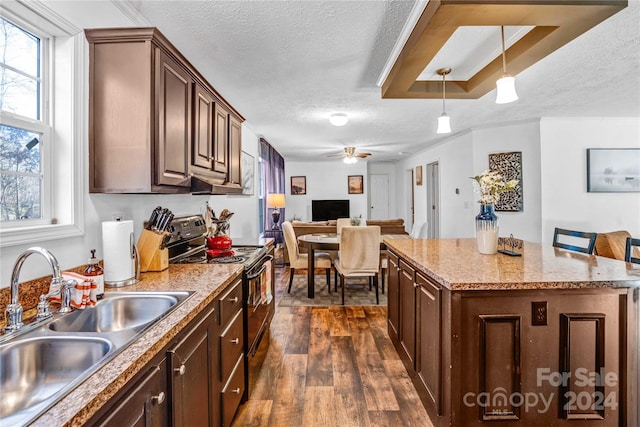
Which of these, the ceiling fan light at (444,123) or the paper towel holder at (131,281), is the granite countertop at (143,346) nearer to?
the paper towel holder at (131,281)

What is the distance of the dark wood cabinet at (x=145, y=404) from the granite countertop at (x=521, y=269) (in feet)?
4.18

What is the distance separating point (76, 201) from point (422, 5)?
2.12 meters

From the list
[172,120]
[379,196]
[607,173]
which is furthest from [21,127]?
[379,196]

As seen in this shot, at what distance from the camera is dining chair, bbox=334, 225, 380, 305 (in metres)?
3.75

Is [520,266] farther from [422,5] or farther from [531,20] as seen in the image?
[422,5]

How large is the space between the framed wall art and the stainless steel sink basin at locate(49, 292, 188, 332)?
484 cm

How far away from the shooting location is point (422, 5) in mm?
1848

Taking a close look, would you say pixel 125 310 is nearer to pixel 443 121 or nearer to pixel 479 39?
pixel 443 121

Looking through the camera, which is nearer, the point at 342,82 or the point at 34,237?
the point at 34,237

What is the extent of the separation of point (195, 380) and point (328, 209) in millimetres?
7696

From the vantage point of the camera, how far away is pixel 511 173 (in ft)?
15.9

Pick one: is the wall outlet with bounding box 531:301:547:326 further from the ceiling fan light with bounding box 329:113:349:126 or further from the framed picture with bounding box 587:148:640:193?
the framed picture with bounding box 587:148:640:193

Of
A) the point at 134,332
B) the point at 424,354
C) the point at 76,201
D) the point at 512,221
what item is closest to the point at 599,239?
the point at 512,221

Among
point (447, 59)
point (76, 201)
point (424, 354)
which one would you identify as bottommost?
point (424, 354)
